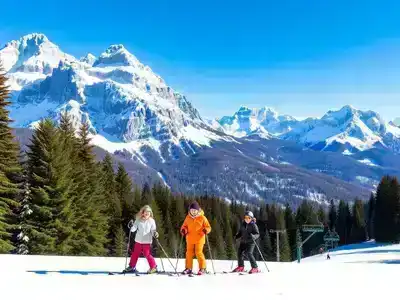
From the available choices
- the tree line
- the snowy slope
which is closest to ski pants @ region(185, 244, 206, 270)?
the tree line

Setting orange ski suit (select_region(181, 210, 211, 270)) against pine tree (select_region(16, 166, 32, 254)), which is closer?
orange ski suit (select_region(181, 210, 211, 270))

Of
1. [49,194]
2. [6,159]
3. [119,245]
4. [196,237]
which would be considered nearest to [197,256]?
[196,237]

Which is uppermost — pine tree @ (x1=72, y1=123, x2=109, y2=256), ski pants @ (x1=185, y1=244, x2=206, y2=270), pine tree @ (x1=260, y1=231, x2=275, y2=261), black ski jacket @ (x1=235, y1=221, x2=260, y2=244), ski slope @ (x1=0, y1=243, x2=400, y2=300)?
pine tree @ (x1=72, y1=123, x2=109, y2=256)

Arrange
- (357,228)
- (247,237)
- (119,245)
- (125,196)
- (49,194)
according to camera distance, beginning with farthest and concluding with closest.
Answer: (357,228), (125,196), (119,245), (49,194), (247,237)

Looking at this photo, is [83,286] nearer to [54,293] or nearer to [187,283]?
[54,293]

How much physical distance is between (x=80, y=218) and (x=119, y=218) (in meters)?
20.7

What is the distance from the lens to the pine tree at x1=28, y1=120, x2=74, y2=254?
3200cm

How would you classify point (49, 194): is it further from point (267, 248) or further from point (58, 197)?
point (267, 248)

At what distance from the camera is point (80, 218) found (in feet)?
121

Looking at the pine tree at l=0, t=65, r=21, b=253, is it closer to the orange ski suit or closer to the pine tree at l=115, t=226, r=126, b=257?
the orange ski suit

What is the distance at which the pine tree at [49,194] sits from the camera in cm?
3200

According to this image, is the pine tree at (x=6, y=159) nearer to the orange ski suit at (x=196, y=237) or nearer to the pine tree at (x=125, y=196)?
the orange ski suit at (x=196, y=237)

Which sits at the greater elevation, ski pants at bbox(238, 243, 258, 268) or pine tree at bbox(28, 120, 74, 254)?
pine tree at bbox(28, 120, 74, 254)

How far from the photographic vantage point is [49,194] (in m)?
33.1
